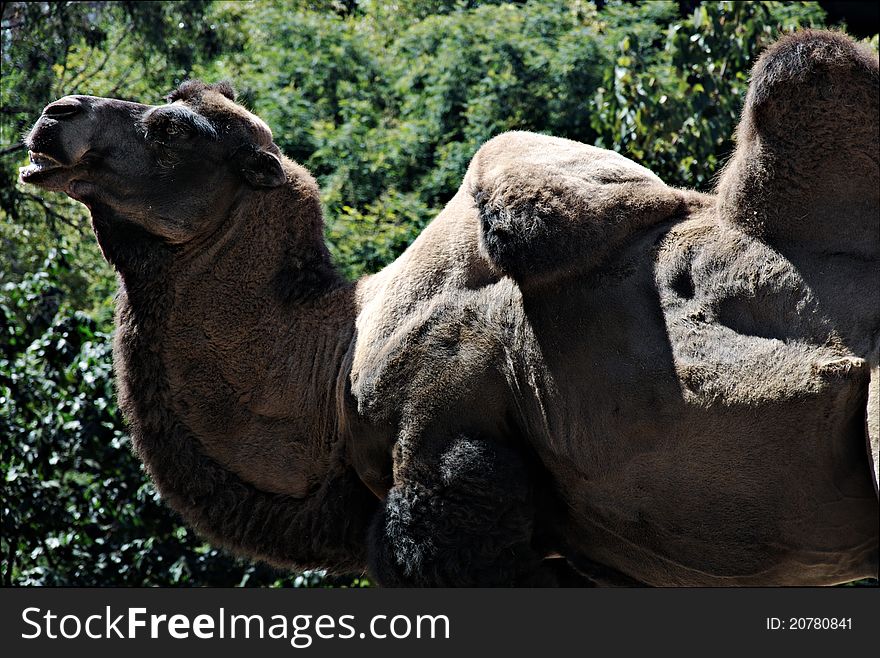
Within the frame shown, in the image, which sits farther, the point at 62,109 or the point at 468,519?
the point at 62,109

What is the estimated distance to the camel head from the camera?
3.54 m

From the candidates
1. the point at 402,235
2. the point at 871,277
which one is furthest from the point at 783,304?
the point at 402,235

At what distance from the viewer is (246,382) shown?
360 centimetres

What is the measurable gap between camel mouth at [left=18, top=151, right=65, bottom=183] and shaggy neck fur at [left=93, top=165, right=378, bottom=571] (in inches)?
7.8

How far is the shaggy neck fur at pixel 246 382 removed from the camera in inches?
139

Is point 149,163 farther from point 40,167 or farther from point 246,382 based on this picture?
point 246,382

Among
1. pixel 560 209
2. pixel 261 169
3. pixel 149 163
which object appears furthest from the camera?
pixel 261 169

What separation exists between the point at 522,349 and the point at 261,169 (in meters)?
1.18

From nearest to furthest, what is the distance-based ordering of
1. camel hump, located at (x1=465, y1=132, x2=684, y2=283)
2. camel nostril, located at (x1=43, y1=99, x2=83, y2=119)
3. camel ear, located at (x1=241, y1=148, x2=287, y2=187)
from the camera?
camel hump, located at (x1=465, y1=132, x2=684, y2=283) < camel nostril, located at (x1=43, y1=99, x2=83, y2=119) < camel ear, located at (x1=241, y1=148, x2=287, y2=187)

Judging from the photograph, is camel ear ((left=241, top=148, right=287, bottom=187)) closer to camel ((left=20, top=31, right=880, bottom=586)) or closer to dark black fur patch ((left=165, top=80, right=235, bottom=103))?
camel ((left=20, top=31, right=880, bottom=586))

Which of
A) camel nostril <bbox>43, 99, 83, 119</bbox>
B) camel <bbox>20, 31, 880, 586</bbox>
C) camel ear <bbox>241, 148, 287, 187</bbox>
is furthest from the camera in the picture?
camel ear <bbox>241, 148, 287, 187</bbox>

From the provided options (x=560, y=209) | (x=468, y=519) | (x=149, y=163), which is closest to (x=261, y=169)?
(x=149, y=163)

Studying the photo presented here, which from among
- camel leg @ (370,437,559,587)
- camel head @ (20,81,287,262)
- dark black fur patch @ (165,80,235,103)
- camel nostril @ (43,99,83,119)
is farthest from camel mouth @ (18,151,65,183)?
camel leg @ (370,437,559,587)

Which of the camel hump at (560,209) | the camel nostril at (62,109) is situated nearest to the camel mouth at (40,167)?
the camel nostril at (62,109)
